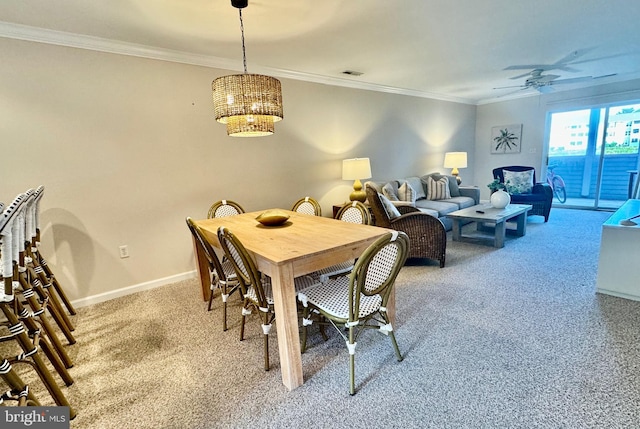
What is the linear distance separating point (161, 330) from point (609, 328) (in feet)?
10.8

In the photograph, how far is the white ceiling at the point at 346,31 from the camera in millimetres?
2254

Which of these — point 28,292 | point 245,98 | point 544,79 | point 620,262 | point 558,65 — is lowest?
point 620,262

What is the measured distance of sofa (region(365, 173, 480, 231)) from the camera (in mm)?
4645

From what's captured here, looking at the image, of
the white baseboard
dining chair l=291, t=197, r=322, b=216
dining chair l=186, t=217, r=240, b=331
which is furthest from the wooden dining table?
the white baseboard

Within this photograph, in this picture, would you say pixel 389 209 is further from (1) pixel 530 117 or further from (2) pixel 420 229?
(1) pixel 530 117

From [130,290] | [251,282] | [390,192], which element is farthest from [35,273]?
[390,192]

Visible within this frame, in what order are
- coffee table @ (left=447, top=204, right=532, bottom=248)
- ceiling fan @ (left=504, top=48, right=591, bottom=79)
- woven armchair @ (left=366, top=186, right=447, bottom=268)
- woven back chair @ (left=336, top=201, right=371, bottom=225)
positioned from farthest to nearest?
coffee table @ (left=447, top=204, right=532, bottom=248) < ceiling fan @ (left=504, top=48, right=591, bottom=79) < woven armchair @ (left=366, top=186, right=447, bottom=268) < woven back chair @ (left=336, top=201, right=371, bottom=225)

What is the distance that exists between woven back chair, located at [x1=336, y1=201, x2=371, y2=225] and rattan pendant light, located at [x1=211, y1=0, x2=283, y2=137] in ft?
3.54

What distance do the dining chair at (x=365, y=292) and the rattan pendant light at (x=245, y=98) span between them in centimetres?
124

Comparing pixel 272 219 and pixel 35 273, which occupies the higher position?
pixel 272 219

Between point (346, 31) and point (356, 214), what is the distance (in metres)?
1.65

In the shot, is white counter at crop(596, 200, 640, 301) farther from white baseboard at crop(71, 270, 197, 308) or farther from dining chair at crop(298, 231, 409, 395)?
white baseboard at crop(71, 270, 197, 308)

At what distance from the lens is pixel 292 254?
166cm

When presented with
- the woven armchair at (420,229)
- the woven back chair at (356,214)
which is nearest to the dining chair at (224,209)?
the woven back chair at (356,214)
